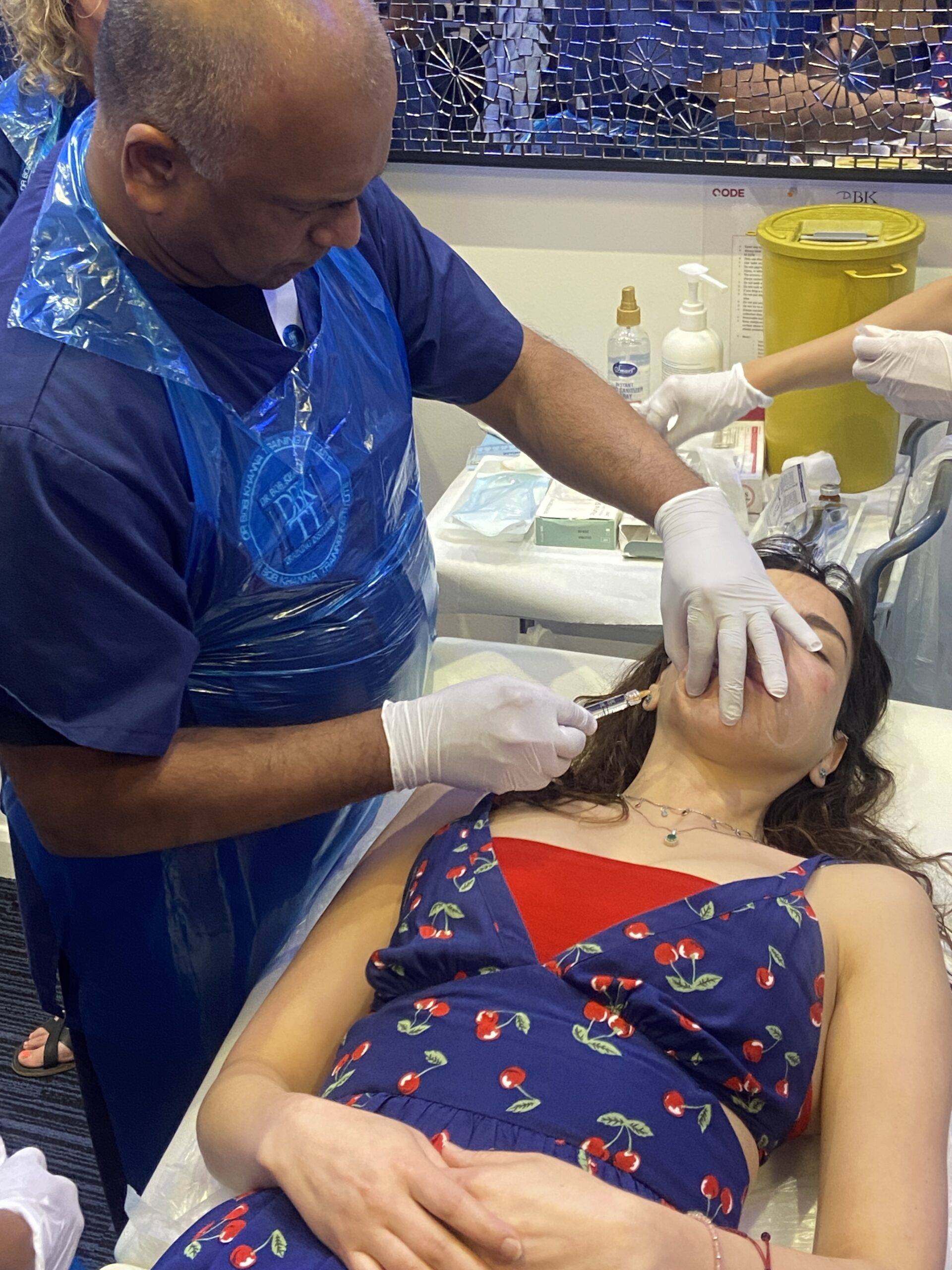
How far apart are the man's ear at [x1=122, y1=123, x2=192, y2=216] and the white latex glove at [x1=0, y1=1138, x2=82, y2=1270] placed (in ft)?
2.77

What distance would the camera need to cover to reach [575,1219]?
39.0 inches

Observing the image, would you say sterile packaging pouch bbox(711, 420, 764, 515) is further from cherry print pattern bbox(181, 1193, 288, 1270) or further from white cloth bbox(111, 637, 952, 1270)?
cherry print pattern bbox(181, 1193, 288, 1270)

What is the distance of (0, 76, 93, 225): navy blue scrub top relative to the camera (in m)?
1.61

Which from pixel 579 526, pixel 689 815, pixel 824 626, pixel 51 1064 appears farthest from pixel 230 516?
pixel 51 1064

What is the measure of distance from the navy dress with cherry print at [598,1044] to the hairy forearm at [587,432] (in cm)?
54

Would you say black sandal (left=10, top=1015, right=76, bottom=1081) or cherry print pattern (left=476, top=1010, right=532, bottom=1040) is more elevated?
cherry print pattern (left=476, top=1010, right=532, bottom=1040)

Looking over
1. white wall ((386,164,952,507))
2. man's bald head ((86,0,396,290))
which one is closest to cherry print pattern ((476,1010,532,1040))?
man's bald head ((86,0,396,290))

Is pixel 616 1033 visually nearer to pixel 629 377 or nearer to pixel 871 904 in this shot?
pixel 871 904

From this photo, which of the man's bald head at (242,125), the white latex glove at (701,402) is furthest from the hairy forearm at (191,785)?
the white latex glove at (701,402)

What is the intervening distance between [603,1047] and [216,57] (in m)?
0.93

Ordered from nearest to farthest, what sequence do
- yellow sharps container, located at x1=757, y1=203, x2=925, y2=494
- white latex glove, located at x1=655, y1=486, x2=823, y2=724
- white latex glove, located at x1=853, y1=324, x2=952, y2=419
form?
white latex glove, located at x1=655, y1=486, x2=823, y2=724 → white latex glove, located at x1=853, y1=324, x2=952, y2=419 → yellow sharps container, located at x1=757, y1=203, x2=925, y2=494

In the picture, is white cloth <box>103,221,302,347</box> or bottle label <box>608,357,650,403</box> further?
bottle label <box>608,357,650,403</box>

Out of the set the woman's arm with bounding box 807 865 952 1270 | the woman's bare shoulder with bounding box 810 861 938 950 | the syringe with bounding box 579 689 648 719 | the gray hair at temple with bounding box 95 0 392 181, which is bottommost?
the woman's arm with bounding box 807 865 952 1270

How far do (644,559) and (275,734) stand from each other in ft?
3.06
